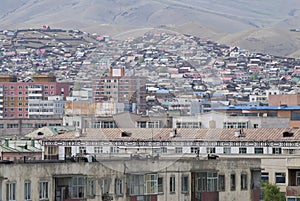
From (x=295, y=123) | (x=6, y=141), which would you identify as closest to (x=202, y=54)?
(x=6, y=141)

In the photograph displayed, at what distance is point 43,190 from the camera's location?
24.8 meters

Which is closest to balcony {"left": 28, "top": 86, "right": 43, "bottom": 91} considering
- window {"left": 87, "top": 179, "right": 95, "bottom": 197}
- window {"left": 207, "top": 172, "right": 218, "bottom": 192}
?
window {"left": 207, "top": 172, "right": 218, "bottom": 192}

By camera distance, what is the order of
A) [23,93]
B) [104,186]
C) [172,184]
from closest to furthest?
[104,186] → [172,184] → [23,93]

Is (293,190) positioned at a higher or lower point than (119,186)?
lower

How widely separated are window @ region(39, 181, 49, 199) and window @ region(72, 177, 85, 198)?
0.46 m

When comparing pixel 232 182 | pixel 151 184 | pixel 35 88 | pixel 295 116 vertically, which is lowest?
pixel 232 182

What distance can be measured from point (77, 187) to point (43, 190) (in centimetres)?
61

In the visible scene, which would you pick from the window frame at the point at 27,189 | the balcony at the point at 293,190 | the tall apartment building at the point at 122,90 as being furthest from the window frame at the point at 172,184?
the balcony at the point at 293,190

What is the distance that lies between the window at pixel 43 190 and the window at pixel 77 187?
46 cm

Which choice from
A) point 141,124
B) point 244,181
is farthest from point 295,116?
point 141,124

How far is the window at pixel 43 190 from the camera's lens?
24.7 meters

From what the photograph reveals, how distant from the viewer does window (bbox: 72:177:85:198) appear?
25078 millimetres

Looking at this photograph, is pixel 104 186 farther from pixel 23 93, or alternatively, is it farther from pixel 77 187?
pixel 23 93

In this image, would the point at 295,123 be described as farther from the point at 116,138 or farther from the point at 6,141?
the point at 116,138
